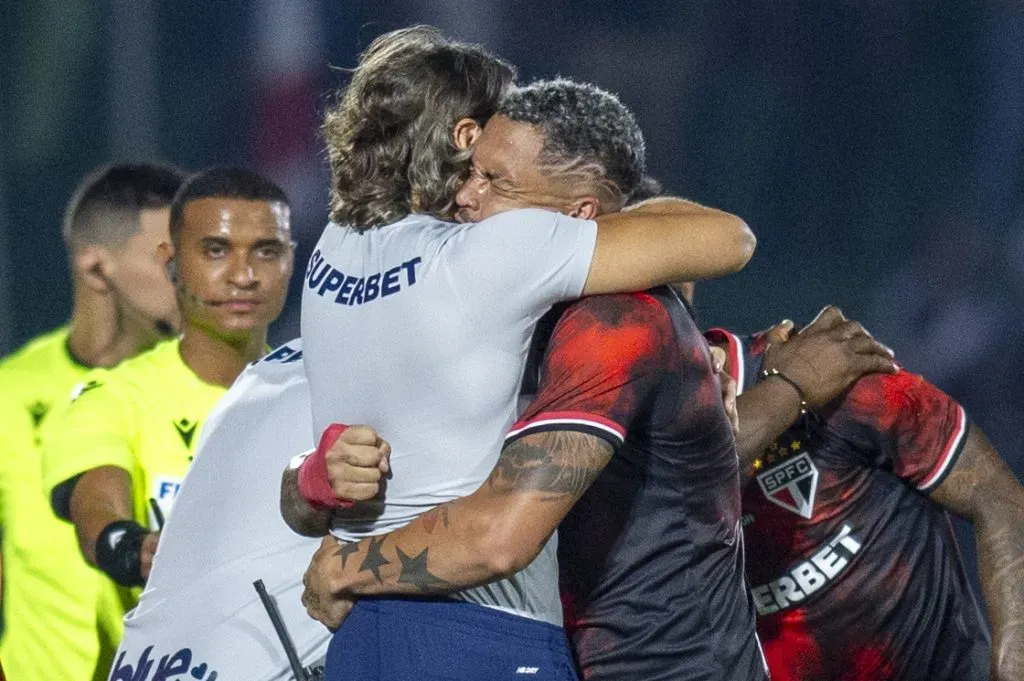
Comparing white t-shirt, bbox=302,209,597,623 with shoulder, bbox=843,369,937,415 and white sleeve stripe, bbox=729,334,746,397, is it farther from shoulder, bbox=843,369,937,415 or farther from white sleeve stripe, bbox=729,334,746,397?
shoulder, bbox=843,369,937,415

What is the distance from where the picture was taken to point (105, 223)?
4.11 meters

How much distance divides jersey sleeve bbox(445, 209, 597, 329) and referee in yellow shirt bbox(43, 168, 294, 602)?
149 cm

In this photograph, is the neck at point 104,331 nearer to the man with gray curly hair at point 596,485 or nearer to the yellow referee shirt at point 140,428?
the yellow referee shirt at point 140,428

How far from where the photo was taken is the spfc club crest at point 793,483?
2.58 metres

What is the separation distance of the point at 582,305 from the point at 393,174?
37 cm

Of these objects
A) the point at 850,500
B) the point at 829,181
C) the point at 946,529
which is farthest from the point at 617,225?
the point at 829,181

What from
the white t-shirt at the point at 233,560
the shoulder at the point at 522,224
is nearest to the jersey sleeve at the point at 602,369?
the shoulder at the point at 522,224

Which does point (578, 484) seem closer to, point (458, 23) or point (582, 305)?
point (582, 305)

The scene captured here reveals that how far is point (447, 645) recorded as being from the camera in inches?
72.5

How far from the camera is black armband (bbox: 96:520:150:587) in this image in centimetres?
286

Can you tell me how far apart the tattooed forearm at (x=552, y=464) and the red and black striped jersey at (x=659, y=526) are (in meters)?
0.07

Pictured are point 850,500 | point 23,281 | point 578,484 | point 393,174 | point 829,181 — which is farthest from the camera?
point 23,281

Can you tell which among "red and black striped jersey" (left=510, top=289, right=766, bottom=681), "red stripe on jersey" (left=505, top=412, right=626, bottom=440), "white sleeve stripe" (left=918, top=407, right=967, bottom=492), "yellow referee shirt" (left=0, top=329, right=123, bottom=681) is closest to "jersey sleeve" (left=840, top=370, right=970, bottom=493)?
"white sleeve stripe" (left=918, top=407, right=967, bottom=492)

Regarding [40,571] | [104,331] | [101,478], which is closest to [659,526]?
[101,478]
